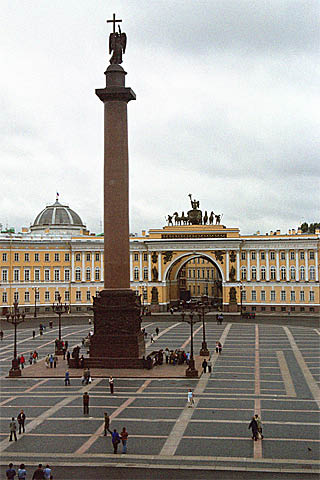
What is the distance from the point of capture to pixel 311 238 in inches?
3401

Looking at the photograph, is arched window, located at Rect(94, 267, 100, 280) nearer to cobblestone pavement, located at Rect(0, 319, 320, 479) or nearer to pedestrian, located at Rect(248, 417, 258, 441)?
cobblestone pavement, located at Rect(0, 319, 320, 479)

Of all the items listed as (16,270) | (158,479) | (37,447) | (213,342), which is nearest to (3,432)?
(37,447)

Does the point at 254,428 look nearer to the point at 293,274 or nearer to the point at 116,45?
the point at 116,45

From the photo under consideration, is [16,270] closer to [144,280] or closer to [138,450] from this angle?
[144,280]

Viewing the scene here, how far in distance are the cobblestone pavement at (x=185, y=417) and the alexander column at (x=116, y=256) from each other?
3666 millimetres

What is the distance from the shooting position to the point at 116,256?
136 feet

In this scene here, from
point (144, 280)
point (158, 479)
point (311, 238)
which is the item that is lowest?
point (158, 479)

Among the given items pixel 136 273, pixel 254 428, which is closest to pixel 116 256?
pixel 254 428

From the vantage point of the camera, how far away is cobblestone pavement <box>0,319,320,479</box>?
20.8 meters

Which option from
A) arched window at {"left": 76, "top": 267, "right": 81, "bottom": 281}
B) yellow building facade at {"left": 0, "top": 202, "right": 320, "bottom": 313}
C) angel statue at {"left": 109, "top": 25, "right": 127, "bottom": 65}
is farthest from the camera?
arched window at {"left": 76, "top": 267, "right": 81, "bottom": 281}

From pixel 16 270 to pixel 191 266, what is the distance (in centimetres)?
4616

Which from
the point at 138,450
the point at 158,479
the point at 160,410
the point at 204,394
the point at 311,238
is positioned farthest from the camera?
the point at 311,238

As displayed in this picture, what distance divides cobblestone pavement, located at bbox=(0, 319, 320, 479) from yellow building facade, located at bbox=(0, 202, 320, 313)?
1703 inches

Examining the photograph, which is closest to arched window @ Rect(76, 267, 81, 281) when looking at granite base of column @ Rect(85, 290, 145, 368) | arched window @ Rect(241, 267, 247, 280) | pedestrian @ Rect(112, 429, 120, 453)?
arched window @ Rect(241, 267, 247, 280)
